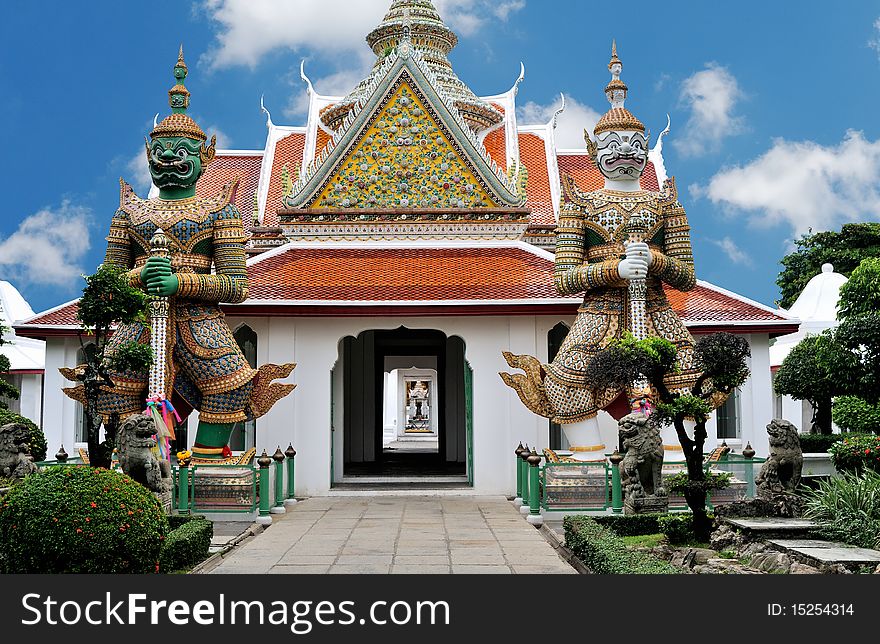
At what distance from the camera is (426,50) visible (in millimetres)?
17828

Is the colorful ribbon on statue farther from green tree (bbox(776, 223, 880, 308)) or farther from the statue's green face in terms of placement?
green tree (bbox(776, 223, 880, 308))

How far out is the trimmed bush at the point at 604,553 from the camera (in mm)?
6105

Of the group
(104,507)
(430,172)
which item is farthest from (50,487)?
(430,172)

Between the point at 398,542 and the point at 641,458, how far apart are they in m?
2.48

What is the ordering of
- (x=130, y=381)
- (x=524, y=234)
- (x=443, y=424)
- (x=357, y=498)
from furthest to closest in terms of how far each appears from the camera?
1. (x=443, y=424)
2. (x=524, y=234)
3. (x=357, y=498)
4. (x=130, y=381)

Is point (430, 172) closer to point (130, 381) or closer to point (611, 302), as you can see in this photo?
point (611, 302)

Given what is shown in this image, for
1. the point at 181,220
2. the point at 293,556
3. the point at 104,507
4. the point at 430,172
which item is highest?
the point at 430,172

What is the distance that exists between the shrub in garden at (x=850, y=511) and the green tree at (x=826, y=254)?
18.9 metres

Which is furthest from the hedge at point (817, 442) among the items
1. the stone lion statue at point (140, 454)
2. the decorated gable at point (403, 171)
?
the stone lion statue at point (140, 454)

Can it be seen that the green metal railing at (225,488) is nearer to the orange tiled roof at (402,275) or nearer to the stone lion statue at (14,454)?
the stone lion statue at (14,454)

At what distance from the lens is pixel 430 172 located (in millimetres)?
13930

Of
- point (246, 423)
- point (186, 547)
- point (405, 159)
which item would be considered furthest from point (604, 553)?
point (405, 159)

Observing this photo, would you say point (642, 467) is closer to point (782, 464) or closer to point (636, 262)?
point (782, 464)
